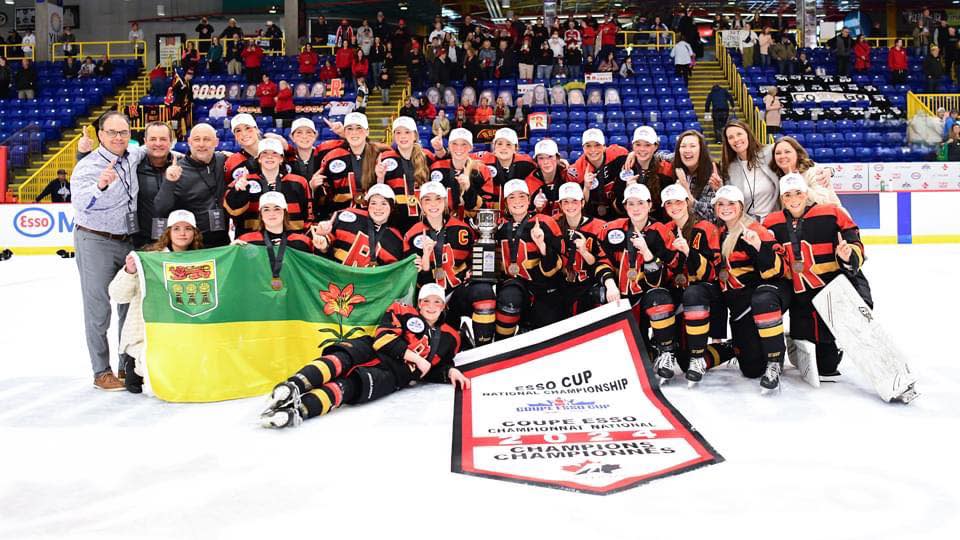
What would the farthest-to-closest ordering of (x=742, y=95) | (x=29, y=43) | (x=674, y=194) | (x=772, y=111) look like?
(x=29, y=43) < (x=742, y=95) < (x=772, y=111) < (x=674, y=194)

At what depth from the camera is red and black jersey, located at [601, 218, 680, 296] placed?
5113 millimetres

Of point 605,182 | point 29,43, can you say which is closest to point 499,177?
point 605,182

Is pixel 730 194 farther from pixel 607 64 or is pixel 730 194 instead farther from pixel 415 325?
pixel 607 64

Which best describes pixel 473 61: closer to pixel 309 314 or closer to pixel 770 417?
pixel 309 314

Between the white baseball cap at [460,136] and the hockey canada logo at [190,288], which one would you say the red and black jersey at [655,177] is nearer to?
the white baseball cap at [460,136]

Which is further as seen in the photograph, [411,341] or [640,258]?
[640,258]

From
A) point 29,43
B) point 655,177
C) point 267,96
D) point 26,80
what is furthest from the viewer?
point 29,43

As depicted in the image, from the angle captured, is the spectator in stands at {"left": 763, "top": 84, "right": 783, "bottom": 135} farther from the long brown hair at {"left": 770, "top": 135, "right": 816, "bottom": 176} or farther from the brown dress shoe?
the brown dress shoe

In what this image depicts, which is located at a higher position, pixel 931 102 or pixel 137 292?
pixel 931 102

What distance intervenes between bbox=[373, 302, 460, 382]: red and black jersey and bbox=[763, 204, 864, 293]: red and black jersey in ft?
6.63

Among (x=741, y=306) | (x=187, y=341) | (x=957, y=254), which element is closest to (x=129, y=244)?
(x=187, y=341)

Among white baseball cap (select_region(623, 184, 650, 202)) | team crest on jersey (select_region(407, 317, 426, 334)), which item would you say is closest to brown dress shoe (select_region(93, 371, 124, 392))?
team crest on jersey (select_region(407, 317, 426, 334))

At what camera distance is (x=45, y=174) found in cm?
1667

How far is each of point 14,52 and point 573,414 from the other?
2506cm
